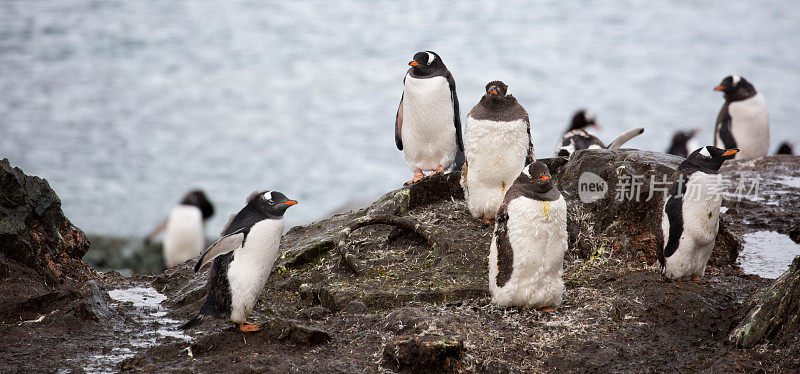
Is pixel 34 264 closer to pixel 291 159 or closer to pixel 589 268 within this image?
pixel 589 268

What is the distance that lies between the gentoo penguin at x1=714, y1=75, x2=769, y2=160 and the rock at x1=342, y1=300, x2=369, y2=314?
27.0ft

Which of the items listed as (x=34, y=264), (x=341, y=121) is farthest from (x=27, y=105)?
(x=34, y=264)

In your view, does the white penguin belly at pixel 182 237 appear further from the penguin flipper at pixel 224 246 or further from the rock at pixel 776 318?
the rock at pixel 776 318

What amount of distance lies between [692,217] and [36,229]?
4573 mm

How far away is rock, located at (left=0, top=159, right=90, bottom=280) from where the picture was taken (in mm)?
5418

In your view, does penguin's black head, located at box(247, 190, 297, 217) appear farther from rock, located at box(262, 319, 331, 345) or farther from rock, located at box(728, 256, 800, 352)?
rock, located at box(728, 256, 800, 352)

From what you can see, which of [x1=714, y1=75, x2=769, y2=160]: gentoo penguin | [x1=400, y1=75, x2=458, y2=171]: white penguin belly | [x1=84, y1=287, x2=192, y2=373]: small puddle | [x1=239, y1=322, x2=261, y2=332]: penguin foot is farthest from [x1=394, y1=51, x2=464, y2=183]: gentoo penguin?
[x1=714, y1=75, x2=769, y2=160]: gentoo penguin

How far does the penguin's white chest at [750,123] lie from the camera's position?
1162cm

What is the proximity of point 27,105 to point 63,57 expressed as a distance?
31.5 feet

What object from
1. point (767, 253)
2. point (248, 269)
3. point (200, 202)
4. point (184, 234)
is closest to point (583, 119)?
point (767, 253)

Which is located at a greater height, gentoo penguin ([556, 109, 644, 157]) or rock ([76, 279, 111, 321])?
gentoo penguin ([556, 109, 644, 157])

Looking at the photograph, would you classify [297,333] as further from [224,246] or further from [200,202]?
[200,202]

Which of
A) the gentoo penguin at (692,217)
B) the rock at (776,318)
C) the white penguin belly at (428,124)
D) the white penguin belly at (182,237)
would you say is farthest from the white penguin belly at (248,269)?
the white penguin belly at (182,237)

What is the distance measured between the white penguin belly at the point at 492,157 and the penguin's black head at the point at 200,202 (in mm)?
9218
